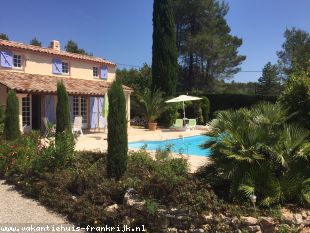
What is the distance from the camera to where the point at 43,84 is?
21.9 m

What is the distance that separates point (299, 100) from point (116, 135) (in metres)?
4.88

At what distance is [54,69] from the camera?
2519 centimetres

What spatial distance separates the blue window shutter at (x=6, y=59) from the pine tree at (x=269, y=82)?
27983 millimetres

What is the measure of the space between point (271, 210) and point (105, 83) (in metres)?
23.1

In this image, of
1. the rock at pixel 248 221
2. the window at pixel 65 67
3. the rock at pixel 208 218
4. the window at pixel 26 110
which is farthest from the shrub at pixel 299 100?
the window at pixel 65 67

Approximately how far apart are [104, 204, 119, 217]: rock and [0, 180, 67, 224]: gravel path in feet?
3.39

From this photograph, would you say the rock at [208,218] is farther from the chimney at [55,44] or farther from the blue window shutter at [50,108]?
the chimney at [55,44]

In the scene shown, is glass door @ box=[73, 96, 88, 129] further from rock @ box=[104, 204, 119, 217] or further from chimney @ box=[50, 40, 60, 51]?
rock @ box=[104, 204, 119, 217]

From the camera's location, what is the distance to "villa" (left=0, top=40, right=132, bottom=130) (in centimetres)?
2096

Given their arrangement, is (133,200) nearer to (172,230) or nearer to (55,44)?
(172,230)

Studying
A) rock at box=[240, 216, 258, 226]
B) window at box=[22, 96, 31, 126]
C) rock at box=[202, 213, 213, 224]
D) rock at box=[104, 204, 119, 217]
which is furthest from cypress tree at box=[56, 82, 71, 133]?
window at box=[22, 96, 31, 126]

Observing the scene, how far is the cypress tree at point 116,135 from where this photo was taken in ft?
28.7

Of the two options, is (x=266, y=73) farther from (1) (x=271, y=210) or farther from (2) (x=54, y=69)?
(1) (x=271, y=210)

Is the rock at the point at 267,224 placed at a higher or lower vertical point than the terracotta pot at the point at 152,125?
lower
